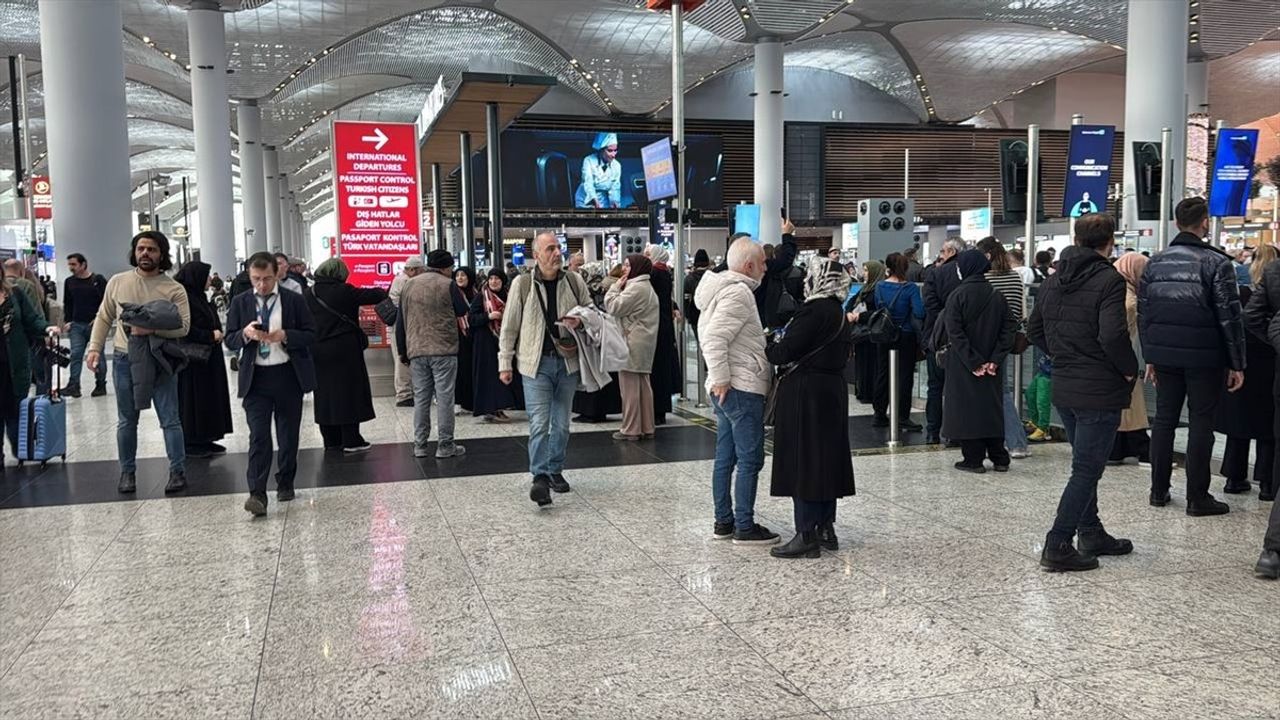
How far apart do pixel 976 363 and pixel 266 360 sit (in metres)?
4.40

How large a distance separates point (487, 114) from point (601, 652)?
1041 cm

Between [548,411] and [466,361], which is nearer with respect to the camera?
[548,411]

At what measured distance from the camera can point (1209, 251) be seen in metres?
5.20

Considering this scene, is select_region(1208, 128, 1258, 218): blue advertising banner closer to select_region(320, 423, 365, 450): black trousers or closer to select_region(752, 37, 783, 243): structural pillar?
select_region(320, 423, 365, 450): black trousers

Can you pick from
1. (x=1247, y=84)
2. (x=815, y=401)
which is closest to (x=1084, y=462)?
(x=815, y=401)

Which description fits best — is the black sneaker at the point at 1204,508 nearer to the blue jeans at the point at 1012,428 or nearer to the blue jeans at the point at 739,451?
the blue jeans at the point at 1012,428

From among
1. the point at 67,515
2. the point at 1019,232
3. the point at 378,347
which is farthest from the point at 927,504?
the point at 1019,232

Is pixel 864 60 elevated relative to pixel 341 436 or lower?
elevated

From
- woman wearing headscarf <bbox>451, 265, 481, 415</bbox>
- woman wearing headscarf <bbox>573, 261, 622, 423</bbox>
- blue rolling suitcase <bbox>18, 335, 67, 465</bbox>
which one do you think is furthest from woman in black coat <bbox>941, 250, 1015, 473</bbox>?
blue rolling suitcase <bbox>18, 335, 67, 465</bbox>

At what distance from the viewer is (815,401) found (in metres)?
4.58

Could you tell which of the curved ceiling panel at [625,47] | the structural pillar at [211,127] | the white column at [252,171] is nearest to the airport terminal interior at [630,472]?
the structural pillar at [211,127]

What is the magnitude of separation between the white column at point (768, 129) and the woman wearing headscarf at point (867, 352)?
18635 mm

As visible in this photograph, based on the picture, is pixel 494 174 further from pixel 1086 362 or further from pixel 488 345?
pixel 1086 362

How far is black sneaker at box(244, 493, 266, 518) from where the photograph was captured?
5664 mm
